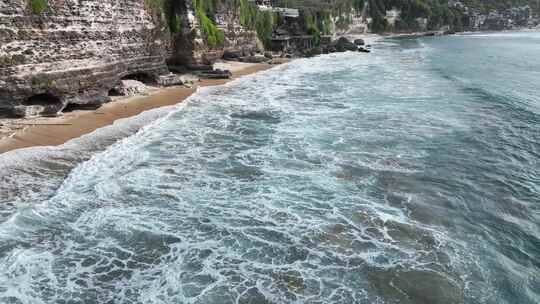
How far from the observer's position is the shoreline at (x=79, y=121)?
1795 cm

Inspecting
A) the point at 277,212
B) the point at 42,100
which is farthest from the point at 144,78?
the point at 277,212

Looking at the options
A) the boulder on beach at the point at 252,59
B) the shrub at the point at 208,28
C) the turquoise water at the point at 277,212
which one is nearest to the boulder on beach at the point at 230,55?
the boulder on beach at the point at 252,59

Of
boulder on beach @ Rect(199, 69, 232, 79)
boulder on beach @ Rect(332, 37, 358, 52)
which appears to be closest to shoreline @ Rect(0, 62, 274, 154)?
boulder on beach @ Rect(199, 69, 232, 79)

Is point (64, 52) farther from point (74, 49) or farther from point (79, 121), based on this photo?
Result: point (79, 121)

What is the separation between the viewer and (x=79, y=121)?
21.4m

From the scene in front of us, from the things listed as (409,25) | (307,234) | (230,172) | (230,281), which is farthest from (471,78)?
(409,25)

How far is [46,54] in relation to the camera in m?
21.5

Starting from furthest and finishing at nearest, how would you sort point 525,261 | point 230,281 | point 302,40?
1. point 302,40
2. point 525,261
3. point 230,281

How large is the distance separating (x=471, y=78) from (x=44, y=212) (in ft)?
129

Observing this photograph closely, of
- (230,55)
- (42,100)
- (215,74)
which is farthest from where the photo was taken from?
(230,55)

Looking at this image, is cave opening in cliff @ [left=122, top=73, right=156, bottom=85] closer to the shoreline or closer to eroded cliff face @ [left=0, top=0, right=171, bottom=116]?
eroded cliff face @ [left=0, top=0, right=171, bottom=116]

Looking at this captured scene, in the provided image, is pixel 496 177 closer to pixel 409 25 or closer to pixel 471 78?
pixel 471 78

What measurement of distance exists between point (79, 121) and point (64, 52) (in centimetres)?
398

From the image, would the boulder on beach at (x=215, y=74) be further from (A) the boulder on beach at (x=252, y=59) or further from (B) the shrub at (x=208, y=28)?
(A) the boulder on beach at (x=252, y=59)
